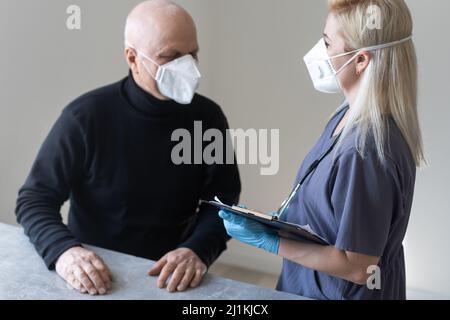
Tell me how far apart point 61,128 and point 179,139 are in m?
0.38

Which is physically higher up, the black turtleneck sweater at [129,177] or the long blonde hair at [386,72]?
the long blonde hair at [386,72]

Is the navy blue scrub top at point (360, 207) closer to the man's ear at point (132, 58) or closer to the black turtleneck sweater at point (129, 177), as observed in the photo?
the black turtleneck sweater at point (129, 177)

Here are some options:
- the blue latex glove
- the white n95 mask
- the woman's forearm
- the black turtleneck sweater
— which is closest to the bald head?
the black turtleneck sweater

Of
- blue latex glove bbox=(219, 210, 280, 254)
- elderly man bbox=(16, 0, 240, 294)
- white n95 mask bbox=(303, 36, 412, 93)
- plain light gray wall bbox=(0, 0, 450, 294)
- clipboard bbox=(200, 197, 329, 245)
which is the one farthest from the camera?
plain light gray wall bbox=(0, 0, 450, 294)

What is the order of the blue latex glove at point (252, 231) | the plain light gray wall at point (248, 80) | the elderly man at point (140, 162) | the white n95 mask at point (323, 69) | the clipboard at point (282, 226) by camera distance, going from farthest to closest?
the plain light gray wall at point (248, 80) < the elderly man at point (140, 162) < the white n95 mask at point (323, 69) < the blue latex glove at point (252, 231) < the clipboard at point (282, 226)

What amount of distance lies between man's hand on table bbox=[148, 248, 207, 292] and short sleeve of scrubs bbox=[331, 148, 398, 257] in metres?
0.38

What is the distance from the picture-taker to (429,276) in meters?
2.58

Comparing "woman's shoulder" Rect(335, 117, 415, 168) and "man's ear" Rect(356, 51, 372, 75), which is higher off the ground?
"man's ear" Rect(356, 51, 372, 75)

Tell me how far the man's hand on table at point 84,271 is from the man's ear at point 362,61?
32.4 inches

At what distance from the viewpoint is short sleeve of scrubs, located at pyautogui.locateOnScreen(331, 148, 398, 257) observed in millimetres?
1126

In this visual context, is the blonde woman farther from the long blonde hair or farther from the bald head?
the bald head

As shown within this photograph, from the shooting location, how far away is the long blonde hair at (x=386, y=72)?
119 centimetres

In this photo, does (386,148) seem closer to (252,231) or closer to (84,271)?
(252,231)

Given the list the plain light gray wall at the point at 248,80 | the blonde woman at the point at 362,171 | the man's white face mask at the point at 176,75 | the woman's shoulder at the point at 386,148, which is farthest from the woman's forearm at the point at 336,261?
the plain light gray wall at the point at 248,80
